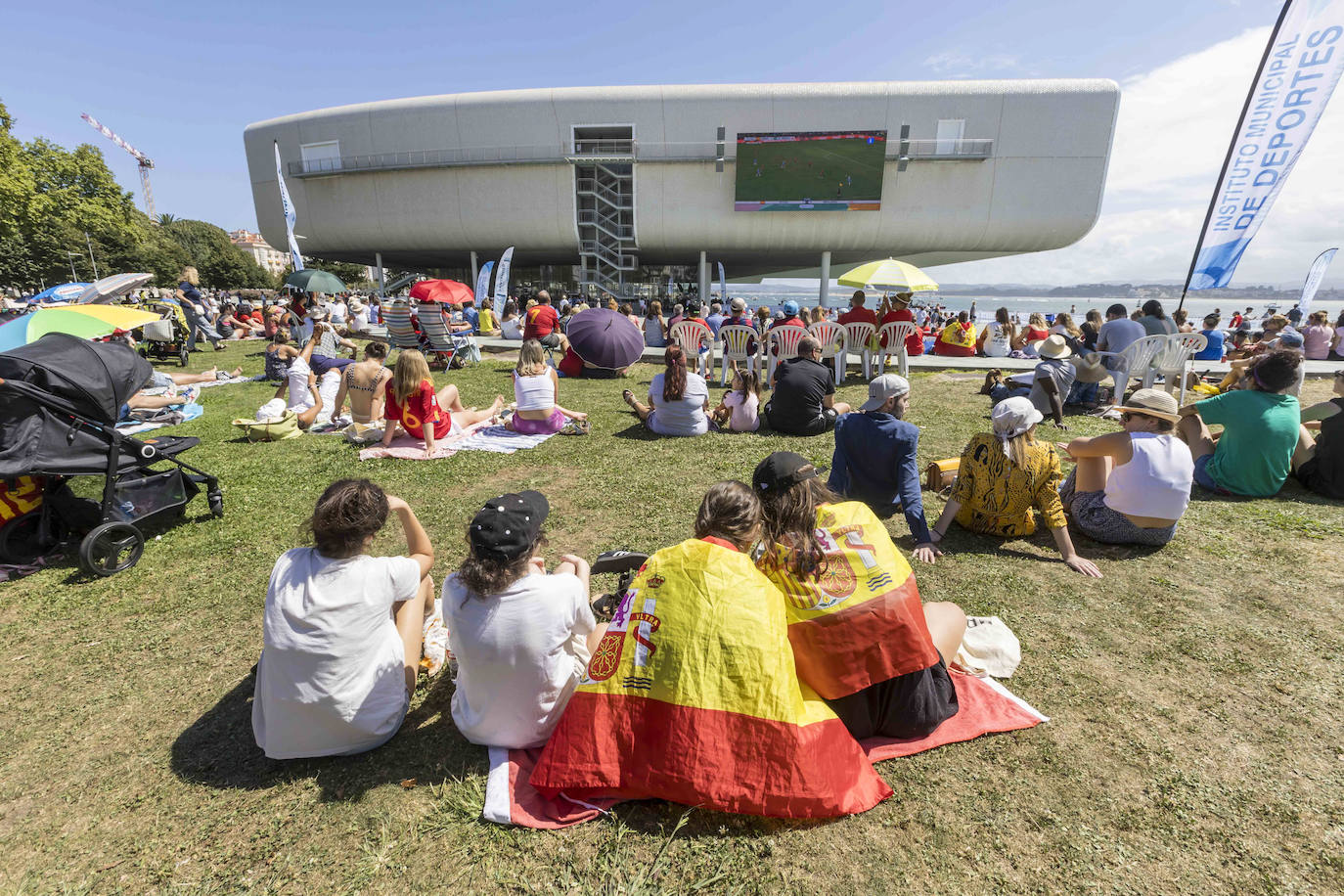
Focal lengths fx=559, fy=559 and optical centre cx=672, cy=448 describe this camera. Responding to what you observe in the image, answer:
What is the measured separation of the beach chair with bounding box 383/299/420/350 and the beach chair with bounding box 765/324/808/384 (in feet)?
25.3

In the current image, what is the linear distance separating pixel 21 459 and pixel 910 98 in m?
37.2

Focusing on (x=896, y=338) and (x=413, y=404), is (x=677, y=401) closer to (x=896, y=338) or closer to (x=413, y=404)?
(x=413, y=404)

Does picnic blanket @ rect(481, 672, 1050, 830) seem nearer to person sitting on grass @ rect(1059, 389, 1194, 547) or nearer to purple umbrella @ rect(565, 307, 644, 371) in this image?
person sitting on grass @ rect(1059, 389, 1194, 547)

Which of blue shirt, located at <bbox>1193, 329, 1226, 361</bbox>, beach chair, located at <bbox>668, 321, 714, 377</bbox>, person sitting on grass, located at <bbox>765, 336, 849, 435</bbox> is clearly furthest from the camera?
blue shirt, located at <bbox>1193, 329, 1226, 361</bbox>

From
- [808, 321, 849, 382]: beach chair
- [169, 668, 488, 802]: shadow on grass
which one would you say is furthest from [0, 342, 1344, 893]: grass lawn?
[808, 321, 849, 382]: beach chair

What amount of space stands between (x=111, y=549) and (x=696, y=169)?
34.1 metres

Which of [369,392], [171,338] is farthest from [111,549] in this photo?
[171,338]

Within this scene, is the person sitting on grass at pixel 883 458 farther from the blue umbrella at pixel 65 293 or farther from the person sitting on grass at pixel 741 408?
the blue umbrella at pixel 65 293

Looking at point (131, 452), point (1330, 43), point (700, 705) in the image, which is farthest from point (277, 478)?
point (1330, 43)

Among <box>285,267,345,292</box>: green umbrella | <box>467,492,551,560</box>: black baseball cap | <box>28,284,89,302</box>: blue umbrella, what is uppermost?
<box>285,267,345,292</box>: green umbrella

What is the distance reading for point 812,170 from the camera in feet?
105

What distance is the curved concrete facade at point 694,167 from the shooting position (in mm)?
30625

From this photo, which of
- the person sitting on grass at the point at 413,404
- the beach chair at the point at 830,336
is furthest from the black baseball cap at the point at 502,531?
the beach chair at the point at 830,336

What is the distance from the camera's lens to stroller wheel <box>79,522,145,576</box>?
3.87 metres
